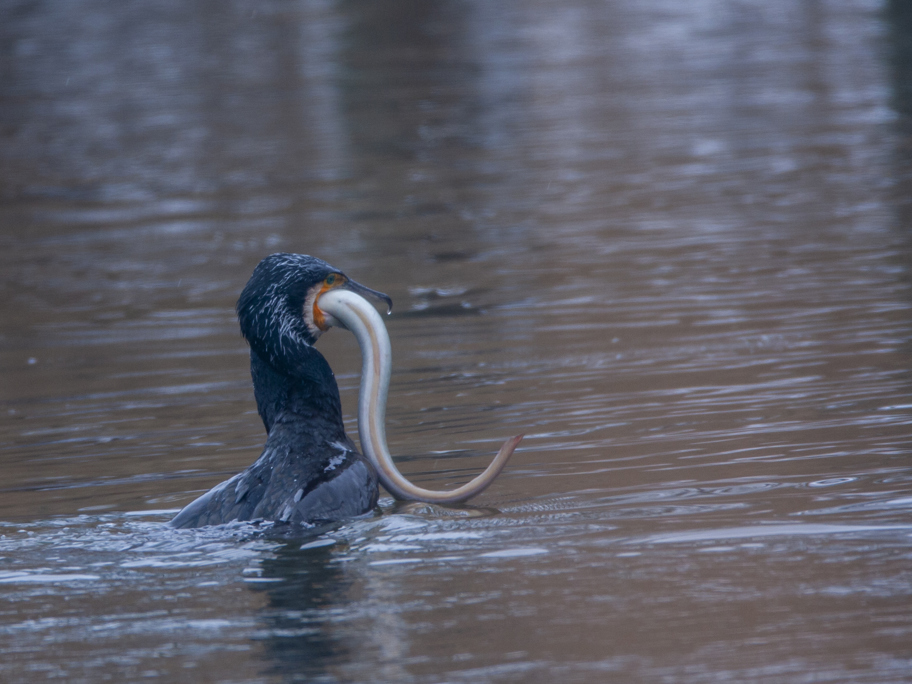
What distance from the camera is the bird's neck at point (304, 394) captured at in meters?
5.35

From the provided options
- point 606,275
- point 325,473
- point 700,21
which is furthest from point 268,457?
point 700,21

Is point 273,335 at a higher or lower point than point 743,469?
higher

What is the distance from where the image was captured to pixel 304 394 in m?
5.36

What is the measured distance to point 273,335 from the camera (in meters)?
5.30

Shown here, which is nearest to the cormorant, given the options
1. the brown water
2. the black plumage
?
the black plumage

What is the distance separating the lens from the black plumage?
16.6 feet

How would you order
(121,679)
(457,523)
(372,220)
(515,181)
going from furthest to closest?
(515,181), (372,220), (457,523), (121,679)

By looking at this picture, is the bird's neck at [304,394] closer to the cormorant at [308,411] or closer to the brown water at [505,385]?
the cormorant at [308,411]

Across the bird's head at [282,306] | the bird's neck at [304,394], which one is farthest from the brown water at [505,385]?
the bird's head at [282,306]

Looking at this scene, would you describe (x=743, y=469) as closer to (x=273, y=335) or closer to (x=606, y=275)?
(x=273, y=335)

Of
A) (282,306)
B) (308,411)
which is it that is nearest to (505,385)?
(308,411)

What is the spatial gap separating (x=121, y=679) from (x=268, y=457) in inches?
58.8

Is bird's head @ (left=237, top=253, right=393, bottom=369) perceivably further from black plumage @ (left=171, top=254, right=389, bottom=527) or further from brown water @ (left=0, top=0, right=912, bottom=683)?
brown water @ (left=0, top=0, right=912, bottom=683)

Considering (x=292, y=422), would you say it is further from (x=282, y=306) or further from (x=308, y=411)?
(x=282, y=306)
